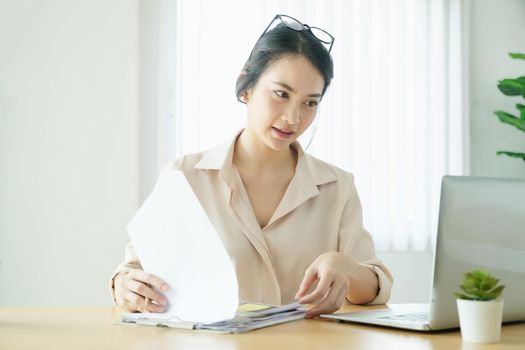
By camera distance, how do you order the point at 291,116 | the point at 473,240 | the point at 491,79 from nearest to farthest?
the point at 473,240 → the point at 291,116 → the point at 491,79

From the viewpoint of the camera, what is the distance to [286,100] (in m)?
2.08

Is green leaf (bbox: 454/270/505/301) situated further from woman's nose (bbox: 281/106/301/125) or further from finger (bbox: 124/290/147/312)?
woman's nose (bbox: 281/106/301/125)

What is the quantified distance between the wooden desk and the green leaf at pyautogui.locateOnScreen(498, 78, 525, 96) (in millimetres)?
2826

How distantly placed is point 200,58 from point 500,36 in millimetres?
1720

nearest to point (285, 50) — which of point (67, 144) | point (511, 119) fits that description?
point (67, 144)

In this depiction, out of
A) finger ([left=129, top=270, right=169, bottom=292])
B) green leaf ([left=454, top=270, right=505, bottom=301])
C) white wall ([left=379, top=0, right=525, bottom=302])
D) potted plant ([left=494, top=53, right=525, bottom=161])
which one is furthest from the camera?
white wall ([left=379, top=0, right=525, bottom=302])

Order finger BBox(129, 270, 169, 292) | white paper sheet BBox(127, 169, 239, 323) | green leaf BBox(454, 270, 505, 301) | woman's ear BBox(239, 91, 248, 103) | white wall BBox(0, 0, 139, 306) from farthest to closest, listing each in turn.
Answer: white wall BBox(0, 0, 139, 306) < woman's ear BBox(239, 91, 248, 103) < finger BBox(129, 270, 169, 292) < white paper sheet BBox(127, 169, 239, 323) < green leaf BBox(454, 270, 505, 301)

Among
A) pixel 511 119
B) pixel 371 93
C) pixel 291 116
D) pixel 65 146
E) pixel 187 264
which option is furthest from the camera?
pixel 371 93

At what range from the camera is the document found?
138 cm

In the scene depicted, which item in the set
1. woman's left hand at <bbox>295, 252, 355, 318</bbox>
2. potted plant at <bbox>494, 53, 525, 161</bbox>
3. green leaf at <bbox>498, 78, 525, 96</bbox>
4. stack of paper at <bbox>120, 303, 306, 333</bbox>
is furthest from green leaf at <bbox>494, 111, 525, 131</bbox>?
stack of paper at <bbox>120, 303, 306, 333</bbox>

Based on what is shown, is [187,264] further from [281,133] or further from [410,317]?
[281,133]

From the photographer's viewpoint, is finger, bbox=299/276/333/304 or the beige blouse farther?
the beige blouse

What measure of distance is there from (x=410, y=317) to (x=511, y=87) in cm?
298

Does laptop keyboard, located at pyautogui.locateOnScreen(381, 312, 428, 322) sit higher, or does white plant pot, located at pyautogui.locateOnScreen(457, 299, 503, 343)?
white plant pot, located at pyautogui.locateOnScreen(457, 299, 503, 343)
